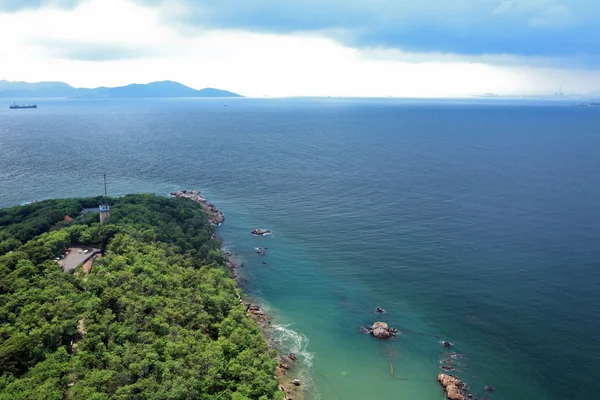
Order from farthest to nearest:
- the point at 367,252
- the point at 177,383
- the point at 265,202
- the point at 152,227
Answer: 1. the point at 265,202
2. the point at 367,252
3. the point at 152,227
4. the point at 177,383

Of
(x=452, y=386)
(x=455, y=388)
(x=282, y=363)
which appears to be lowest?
(x=282, y=363)

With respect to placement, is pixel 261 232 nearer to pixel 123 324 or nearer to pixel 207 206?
pixel 207 206

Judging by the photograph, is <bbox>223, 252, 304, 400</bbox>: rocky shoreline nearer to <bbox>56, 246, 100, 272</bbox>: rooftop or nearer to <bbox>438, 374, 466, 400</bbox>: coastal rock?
<bbox>438, 374, 466, 400</bbox>: coastal rock

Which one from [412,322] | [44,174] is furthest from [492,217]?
[44,174]

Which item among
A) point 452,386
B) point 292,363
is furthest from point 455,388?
point 292,363

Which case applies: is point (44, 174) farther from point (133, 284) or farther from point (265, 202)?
point (133, 284)

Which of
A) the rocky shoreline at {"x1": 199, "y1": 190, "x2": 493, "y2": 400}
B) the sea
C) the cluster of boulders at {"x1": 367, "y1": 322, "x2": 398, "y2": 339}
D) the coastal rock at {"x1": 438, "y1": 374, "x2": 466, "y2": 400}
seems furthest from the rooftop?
the coastal rock at {"x1": 438, "y1": 374, "x2": 466, "y2": 400}
